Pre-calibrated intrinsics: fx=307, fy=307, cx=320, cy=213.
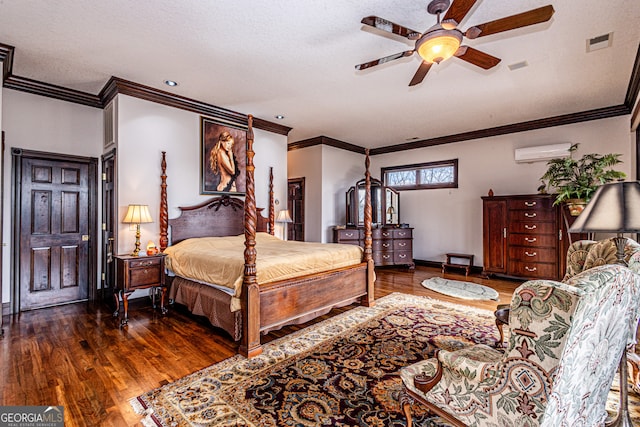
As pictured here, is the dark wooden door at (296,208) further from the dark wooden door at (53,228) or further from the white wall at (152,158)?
the dark wooden door at (53,228)

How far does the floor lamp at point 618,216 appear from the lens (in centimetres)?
A: 151

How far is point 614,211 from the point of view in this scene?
1558 millimetres

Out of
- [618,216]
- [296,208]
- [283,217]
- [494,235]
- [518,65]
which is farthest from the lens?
[296,208]

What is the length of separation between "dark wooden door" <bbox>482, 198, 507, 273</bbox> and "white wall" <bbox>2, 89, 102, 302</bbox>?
21.4 feet

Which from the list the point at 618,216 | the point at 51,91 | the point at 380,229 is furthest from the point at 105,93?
the point at 618,216

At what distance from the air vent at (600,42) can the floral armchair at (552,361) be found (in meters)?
2.95

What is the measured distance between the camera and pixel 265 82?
4020mm

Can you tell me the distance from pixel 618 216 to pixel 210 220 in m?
4.58

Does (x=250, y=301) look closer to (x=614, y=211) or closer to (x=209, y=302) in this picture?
(x=209, y=302)

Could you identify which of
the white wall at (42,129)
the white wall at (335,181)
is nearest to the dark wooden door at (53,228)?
the white wall at (42,129)

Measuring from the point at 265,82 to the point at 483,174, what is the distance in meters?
4.80

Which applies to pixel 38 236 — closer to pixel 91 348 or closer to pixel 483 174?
pixel 91 348

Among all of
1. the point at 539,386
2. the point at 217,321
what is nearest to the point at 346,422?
the point at 539,386

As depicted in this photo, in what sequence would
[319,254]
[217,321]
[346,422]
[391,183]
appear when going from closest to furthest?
1. [346,422]
2. [217,321]
3. [319,254]
4. [391,183]
